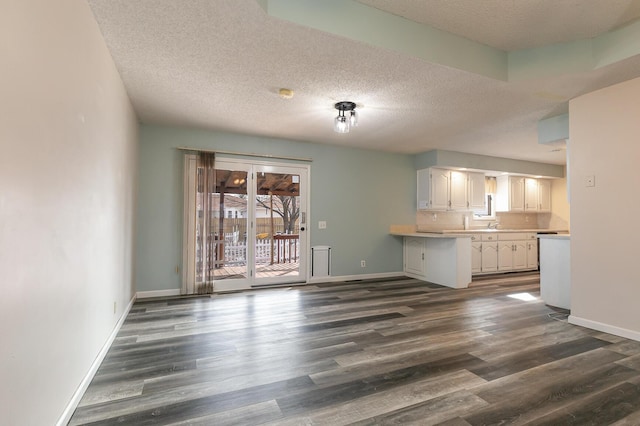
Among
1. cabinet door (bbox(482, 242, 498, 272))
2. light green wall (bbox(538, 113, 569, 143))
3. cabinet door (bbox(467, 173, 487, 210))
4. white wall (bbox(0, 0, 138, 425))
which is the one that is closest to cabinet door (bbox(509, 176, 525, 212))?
cabinet door (bbox(467, 173, 487, 210))

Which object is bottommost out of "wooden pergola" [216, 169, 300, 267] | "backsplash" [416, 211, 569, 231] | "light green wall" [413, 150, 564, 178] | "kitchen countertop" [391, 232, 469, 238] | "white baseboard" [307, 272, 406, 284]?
"white baseboard" [307, 272, 406, 284]

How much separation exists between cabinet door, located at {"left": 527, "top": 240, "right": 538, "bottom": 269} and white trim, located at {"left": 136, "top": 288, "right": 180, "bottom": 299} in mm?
7075

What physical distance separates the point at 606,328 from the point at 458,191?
3683 millimetres

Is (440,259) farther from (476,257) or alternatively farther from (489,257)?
(489,257)

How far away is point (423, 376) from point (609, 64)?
3.04 m

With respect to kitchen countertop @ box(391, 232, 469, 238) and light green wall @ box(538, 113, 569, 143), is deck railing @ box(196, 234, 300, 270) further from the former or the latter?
light green wall @ box(538, 113, 569, 143)

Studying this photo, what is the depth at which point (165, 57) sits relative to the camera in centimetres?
258

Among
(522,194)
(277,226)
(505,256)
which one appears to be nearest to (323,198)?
(277,226)

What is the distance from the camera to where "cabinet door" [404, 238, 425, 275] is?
572cm

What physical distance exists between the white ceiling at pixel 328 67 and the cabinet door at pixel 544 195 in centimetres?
379

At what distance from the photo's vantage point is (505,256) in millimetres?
6383

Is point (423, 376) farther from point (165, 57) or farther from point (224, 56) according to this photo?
point (165, 57)

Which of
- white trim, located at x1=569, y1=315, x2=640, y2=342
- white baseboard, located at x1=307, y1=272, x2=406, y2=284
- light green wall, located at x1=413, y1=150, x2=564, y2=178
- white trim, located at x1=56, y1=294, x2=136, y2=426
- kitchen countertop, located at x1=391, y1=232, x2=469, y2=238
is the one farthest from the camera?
light green wall, located at x1=413, y1=150, x2=564, y2=178

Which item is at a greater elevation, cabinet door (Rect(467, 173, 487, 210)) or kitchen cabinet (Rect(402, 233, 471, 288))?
cabinet door (Rect(467, 173, 487, 210))
